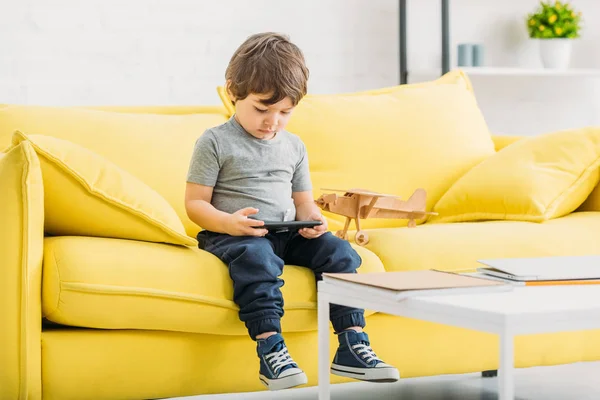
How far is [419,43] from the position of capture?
3777 mm

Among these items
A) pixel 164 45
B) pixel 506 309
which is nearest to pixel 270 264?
pixel 506 309

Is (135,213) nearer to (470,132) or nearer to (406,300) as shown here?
(406,300)

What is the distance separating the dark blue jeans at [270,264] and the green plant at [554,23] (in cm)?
213

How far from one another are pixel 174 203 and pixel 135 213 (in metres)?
0.44

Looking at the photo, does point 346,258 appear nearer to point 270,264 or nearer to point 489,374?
point 270,264

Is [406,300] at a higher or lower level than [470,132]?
lower

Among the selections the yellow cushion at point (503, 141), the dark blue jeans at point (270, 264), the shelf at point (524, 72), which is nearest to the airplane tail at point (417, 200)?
the dark blue jeans at point (270, 264)

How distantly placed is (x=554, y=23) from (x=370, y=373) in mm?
2407

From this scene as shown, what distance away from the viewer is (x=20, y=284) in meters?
1.66

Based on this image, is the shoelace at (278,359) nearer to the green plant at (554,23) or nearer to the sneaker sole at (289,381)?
the sneaker sole at (289,381)

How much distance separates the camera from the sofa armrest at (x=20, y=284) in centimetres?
166

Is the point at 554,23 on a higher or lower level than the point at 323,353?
higher

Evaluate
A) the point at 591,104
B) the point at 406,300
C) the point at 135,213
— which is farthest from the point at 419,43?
the point at 406,300

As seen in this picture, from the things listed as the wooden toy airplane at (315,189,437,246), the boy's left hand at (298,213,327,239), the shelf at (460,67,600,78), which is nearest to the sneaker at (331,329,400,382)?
the boy's left hand at (298,213,327,239)
